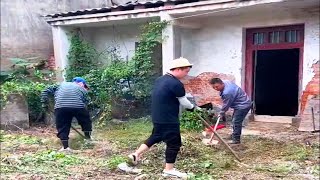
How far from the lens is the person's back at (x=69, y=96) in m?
6.97

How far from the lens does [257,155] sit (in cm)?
634

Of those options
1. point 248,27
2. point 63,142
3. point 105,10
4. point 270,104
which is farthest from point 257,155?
point 105,10

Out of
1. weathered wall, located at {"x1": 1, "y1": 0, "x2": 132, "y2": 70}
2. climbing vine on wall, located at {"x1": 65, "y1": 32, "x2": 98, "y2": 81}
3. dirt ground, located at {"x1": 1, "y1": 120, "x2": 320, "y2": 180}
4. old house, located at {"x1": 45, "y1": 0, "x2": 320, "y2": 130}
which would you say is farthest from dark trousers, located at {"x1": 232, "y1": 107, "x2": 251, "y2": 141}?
weathered wall, located at {"x1": 1, "y1": 0, "x2": 132, "y2": 70}

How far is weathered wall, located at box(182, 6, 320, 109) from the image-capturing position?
8859mm

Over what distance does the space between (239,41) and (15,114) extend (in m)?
5.77

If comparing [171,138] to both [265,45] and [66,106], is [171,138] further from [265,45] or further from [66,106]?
[265,45]

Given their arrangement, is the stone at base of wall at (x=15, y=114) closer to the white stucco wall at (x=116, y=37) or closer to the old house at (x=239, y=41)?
the old house at (x=239, y=41)

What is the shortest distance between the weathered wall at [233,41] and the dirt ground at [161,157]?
6.03ft

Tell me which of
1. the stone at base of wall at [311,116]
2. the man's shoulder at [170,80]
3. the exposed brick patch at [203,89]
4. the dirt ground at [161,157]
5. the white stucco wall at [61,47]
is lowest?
the dirt ground at [161,157]

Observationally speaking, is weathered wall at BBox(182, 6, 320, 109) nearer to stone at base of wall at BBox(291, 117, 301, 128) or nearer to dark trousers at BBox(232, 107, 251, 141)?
stone at base of wall at BBox(291, 117, 301, 128)

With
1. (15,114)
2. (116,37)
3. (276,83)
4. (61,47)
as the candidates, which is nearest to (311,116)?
(276,83)

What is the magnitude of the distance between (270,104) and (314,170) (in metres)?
5.83

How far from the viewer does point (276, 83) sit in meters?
11.1

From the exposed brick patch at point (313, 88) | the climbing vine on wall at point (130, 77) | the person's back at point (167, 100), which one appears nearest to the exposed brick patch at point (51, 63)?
the climbing vine on wall at point (130, 77)
